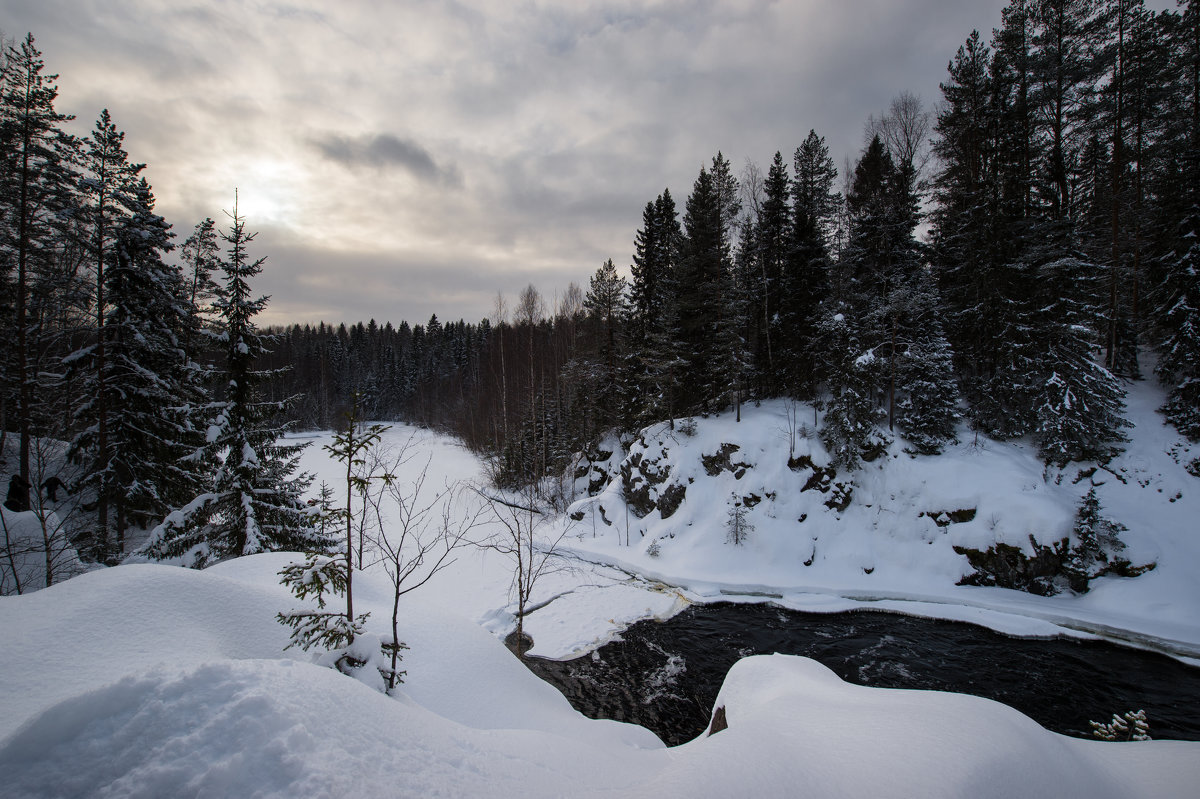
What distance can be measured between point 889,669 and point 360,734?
1227cm

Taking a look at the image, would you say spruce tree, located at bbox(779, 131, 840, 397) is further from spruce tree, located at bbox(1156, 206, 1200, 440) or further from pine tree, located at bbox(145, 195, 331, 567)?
pine tree, located at bbox(145, 195, 331, 567)

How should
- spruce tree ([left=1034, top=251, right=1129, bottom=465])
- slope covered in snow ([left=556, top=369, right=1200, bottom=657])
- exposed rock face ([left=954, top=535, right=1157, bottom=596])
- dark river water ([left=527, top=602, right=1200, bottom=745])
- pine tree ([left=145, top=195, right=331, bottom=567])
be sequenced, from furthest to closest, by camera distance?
spruce tree ([left=1034, top=251, right=1129, bottom=465]), exposed rock face ([left=954, top=535, right=1157, bottom=596]), slope covered in snow ([left=556, top=369, right=1200, bottom=657]), pine tree ([left=145, top=195, right=331, bottom=567]), dark river water ([left=527, top=602, right=1200, bottom=745])

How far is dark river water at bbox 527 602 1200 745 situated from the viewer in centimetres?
880

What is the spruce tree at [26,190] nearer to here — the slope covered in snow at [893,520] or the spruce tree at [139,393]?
the spruce tree at [139,393]

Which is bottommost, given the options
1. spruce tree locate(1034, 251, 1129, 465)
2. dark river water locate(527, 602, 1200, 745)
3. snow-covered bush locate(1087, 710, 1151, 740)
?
dark river water locate(527, 602, 1200, 745)

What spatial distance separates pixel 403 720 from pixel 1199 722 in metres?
14.7

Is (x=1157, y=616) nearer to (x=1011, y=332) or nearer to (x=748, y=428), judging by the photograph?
(x=1011, y=332)

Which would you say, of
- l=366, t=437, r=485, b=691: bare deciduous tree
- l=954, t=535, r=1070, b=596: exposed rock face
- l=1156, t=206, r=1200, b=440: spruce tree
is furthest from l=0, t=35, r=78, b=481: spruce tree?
l=1156, t=206, r=1200, b=440: spruce tree

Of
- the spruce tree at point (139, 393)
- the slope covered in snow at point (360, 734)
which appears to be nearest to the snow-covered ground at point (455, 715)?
the slope covered in snow at point (360, 734)

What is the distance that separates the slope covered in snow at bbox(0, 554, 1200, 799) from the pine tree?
6055 mm

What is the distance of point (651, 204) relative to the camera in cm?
2598

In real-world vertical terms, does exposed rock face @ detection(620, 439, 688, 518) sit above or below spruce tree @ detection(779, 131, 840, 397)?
below

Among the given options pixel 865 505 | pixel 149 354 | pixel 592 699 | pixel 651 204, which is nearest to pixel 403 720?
pixel 592 699

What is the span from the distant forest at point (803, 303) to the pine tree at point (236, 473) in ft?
0.21
